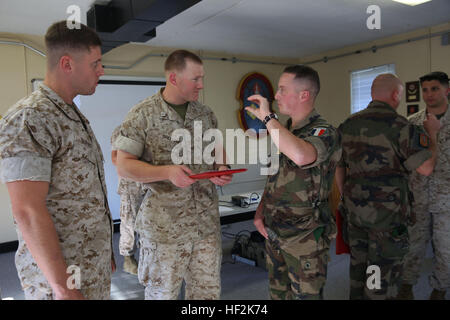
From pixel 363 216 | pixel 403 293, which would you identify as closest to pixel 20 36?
pixel 363 216

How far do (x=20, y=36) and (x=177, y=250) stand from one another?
13.7 feet

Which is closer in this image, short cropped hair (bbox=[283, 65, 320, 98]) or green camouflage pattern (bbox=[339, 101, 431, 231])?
short cropped hair (bbox=[283, 65, 320, 98])

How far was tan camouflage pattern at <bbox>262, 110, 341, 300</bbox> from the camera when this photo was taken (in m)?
1.72

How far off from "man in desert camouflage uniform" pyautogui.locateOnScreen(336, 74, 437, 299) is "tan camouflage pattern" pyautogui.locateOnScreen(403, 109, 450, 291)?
604mm

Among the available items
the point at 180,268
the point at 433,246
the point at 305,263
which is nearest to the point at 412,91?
the point at 433,246

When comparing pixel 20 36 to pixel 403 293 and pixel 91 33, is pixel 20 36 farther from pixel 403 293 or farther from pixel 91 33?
pixel 403 293

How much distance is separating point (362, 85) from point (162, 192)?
15.9 feet

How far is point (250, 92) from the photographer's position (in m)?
6.32

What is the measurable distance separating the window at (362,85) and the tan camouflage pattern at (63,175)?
508 centimetres

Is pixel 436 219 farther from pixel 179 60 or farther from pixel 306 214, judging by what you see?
pixel 179 60

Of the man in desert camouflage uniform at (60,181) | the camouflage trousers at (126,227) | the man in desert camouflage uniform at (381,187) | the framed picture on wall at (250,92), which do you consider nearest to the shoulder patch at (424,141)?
the man in desert camouflage uniform at (381,187)

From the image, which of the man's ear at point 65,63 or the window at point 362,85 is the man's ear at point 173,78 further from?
the window at point 362,85

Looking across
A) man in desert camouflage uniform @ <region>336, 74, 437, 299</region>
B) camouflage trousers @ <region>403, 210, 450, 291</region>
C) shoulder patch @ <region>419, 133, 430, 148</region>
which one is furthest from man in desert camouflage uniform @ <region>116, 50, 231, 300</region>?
camouflage trousers @ <region>403, 210, 450, 291</region>

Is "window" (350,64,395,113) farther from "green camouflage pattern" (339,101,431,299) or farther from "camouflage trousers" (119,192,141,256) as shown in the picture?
"camouflage trousers" (119,192,141,256)
